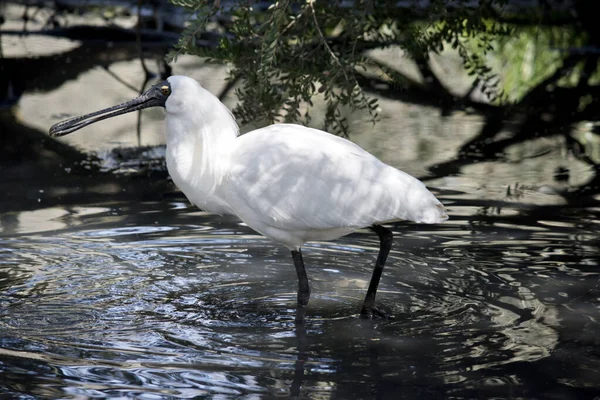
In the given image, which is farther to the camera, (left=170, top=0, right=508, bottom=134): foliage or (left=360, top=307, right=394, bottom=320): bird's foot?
(left=170, top=0, right=508, bottom=134): foliage

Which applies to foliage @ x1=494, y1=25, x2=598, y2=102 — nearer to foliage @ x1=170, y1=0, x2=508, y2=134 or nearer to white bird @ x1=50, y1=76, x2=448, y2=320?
foliage @ x1=170, y1=0, x2=508, y2=134

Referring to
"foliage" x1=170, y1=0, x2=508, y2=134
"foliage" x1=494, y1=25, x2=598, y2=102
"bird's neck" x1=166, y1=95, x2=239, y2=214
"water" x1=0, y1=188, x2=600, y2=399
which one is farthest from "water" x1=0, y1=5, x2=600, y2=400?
"foliage" x1=494, y1=25, x2=598, y2=102

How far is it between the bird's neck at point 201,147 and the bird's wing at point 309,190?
0.06 m

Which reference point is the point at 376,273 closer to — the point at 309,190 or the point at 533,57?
the point at 309,190

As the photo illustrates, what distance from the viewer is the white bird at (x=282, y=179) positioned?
481 cm

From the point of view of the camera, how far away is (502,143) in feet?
29.8

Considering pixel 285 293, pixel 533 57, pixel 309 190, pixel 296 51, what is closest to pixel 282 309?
pixel 285 293

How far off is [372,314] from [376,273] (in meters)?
0.20

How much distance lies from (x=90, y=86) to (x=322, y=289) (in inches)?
272

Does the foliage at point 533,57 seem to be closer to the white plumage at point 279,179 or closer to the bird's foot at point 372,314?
the white plumage at point 279,179

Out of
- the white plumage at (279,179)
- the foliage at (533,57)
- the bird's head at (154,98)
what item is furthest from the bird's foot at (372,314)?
the foliage at (533,57)

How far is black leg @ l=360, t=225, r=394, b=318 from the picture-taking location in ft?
16.0

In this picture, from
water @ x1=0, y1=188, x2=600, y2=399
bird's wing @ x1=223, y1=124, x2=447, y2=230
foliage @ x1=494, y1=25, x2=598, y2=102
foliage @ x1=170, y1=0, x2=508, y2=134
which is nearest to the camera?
water @ x1=0, y1=188, x2=600, y2=399

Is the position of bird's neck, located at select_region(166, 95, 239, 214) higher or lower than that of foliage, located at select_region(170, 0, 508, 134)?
lower
